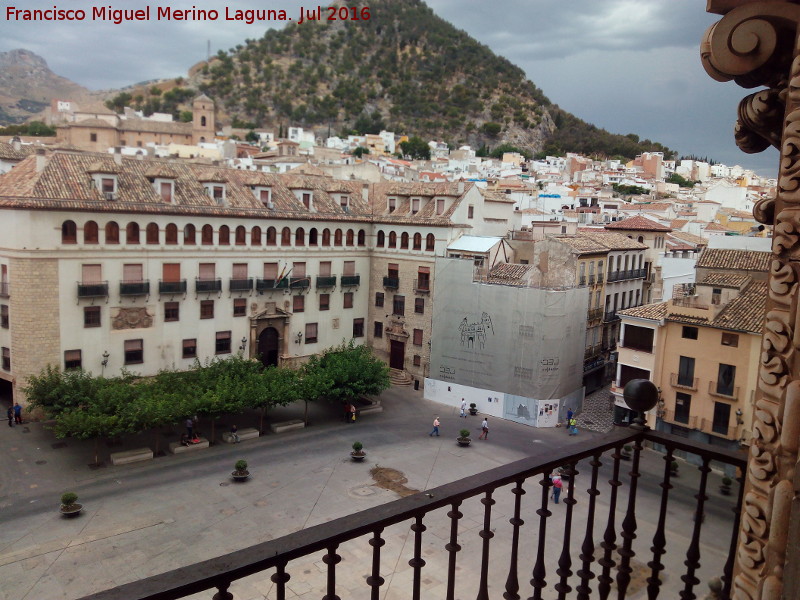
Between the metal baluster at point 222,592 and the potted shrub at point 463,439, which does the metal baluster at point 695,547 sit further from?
the potted shrub at point 463,439

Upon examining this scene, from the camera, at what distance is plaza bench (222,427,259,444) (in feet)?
88.0

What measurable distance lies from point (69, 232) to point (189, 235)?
17.5 ft

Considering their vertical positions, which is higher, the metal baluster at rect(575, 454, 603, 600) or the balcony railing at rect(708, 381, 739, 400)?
the metal baluster at rect(575, 454, 603, 600)

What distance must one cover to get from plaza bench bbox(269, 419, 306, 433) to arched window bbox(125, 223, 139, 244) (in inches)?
420

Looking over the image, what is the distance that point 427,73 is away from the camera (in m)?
153

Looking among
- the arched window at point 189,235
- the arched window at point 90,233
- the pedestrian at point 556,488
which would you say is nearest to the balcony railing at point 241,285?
the arched window at point 189,235

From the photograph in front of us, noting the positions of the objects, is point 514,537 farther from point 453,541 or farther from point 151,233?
point 151,233

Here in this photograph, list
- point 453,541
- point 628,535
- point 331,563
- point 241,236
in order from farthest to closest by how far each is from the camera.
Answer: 1. point 241,236
2. point 628,535
3. point 453,541
4. point 331,563

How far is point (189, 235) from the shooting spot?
30391mm

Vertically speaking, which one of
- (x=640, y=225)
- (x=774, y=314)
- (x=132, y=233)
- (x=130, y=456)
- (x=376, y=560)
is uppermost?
(x=640, y=225)

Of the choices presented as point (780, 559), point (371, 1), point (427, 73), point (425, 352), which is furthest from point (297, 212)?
point (371, 1)

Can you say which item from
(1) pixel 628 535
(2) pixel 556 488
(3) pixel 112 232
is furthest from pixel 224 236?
(1) pixel 628 535

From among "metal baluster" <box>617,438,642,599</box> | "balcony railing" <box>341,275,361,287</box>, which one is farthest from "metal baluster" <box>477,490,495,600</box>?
"balcony railing" <box>341,275,361,287</box>

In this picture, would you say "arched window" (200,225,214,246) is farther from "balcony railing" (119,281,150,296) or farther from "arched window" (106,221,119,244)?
"arched window" (106,221,119,244)
